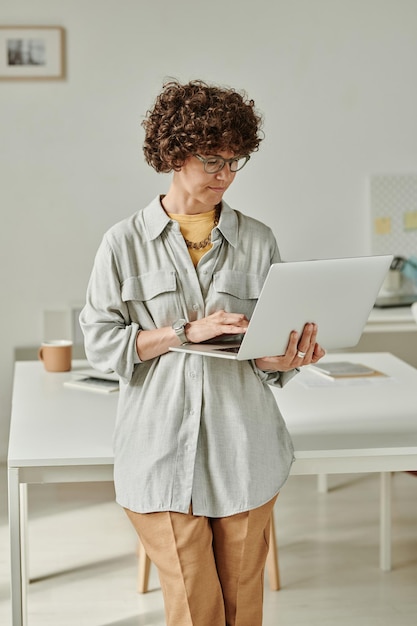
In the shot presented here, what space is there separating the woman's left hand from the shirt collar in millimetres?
231

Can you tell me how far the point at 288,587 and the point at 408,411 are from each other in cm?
87

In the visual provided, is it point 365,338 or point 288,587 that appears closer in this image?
point 288,587

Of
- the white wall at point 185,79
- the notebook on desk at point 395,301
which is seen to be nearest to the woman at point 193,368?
the notebook on desk at point 395,301

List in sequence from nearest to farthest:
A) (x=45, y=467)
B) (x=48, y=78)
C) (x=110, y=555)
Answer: (x=45, y=467)
(x=110, y=555)
(x=48, y=78)

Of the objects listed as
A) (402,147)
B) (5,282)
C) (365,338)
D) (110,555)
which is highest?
(402,147)

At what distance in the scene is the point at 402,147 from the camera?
179 inches

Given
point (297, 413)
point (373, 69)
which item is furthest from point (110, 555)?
point (373, 69)

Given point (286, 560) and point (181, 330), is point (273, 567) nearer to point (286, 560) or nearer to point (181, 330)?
point (286, 560)

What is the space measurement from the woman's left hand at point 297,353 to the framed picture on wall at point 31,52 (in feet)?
9.24

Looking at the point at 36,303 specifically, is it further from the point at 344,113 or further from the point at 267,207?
the point at 344,113

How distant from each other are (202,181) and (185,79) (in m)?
2.68

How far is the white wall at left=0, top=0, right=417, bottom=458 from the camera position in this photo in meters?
4.27

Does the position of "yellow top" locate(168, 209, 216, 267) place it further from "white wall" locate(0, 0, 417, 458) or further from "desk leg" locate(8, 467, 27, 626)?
"white wall" locate(0, 0, 417, 458)

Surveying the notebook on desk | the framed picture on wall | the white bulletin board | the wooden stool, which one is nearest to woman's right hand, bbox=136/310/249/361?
the wooden stool
